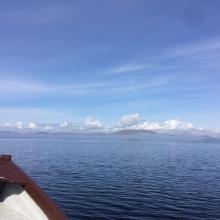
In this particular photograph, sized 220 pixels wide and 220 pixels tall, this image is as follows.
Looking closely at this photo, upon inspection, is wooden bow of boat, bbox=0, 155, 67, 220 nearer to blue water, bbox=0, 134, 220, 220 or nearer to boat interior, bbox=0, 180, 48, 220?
boat interior, bbox=0, 180, 48, 220

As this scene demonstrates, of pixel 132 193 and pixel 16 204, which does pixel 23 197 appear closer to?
pixel 16 204

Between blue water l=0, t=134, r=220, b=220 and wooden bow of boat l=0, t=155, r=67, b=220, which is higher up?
wooden bow of boat l=0, t=155, r=67, b=220

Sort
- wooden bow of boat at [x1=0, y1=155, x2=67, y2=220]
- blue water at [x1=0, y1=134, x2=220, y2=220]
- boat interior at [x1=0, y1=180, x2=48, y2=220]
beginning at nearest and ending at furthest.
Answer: wooden bow of boat at [x1=0, y1=155, x2=67, y2=220], boat interior at [x1=0, y1=180, x2=48, y2=220], blue water at [x1=0, y1=134, x2=220, y2=220]

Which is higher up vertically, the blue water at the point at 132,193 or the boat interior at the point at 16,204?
the boat interior at the point at 16,204

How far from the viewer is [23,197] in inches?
700

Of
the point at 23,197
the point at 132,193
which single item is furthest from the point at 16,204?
the point at 132,193

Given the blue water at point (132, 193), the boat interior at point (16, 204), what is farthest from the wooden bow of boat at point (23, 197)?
the blue water at point (132, 193)

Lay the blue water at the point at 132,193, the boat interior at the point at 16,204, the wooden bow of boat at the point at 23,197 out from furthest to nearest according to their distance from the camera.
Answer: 1. the blue water at the point at 132,193
2. the boat interior at the point at 16,204
3. the wooden bow of boat at the point at 23,197

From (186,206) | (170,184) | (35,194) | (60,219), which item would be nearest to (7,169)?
(35,194)

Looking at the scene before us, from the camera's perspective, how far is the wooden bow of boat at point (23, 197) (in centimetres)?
1627

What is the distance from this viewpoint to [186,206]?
4309 cm

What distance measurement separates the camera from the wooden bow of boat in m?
16.3

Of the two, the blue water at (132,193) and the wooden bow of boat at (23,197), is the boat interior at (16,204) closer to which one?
the wooden bow of boat at (23,197)

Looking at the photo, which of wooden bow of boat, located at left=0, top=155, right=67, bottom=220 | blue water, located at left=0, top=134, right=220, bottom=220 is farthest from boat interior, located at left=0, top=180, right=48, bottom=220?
blue water, located at left=0, top=134, right=220, bottom=220
